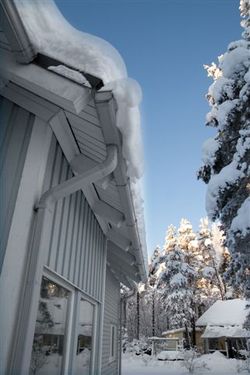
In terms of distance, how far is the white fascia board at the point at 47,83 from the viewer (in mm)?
1963

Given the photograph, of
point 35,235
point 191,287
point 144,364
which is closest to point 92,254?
point 35,235

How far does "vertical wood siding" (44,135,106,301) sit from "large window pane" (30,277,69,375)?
0.61 feet

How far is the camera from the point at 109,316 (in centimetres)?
786

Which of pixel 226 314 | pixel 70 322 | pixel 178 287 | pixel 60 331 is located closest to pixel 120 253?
pixel 70 322

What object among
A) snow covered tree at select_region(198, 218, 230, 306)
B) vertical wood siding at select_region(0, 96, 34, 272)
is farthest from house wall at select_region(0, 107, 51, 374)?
snow covered tree at select_region(198, 218, 230, 306)

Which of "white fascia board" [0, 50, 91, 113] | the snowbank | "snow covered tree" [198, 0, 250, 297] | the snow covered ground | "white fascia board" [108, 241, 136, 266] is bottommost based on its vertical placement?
the snow covered ground

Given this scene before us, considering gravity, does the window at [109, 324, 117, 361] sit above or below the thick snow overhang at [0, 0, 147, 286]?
below

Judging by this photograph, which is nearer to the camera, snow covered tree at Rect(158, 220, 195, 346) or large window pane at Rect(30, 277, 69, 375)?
large window pane at Rect(30, 277, 69, 375)

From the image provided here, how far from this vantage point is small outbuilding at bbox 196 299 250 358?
928 inches

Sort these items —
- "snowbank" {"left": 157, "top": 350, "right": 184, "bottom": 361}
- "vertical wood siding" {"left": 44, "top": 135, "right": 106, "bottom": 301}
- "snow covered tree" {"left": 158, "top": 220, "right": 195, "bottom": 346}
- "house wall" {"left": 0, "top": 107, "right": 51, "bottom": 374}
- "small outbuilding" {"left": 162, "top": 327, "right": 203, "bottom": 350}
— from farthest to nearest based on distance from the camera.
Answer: "small outbuilding" {"left": 162, "top": 327, "right": 203, "bottom": 350}
"snow covered tree" {"left": 158, "top": 220, "right": 195, "bottom": 346}
"snowbank" {"left": 157, "top": 350, "right": 184, "bottom": 361}
"vertical wood siding" {"left": 44, "top": 135, "right": 106, "bottom": 301}
"house wall" {"left": 0, "top": 107, "right": 51, "bottom": 374}

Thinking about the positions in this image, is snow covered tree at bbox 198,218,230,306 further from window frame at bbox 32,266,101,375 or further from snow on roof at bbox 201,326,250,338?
window frame at bbox 32,266,101,375

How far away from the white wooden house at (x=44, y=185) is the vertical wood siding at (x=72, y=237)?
0.01 metres

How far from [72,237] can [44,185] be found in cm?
100

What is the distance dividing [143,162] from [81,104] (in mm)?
692
